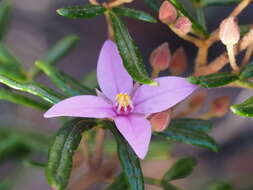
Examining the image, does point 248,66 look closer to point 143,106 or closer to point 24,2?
point 143,106

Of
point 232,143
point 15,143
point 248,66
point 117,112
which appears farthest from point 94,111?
point 232,143

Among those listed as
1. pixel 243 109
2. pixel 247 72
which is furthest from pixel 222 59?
pixel 243 109

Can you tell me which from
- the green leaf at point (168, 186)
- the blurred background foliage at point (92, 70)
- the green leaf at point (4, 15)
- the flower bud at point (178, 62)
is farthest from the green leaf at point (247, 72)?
the blurred background foliage at point (92, 70)

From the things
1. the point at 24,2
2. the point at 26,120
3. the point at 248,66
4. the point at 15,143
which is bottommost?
the point at 26,120

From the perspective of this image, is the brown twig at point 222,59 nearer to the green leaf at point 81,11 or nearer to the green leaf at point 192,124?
the green leaf at point 192,124

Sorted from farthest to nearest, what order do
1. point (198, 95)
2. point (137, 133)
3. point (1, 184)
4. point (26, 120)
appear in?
point (26, 120), point (1, 184), point (198, 95), point (137, 133)

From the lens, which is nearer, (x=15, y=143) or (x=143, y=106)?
(x=143, y=106)

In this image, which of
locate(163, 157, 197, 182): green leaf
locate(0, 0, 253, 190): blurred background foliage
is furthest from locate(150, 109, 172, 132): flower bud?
locate(0, 0, 253, 190): blurred background foliage
